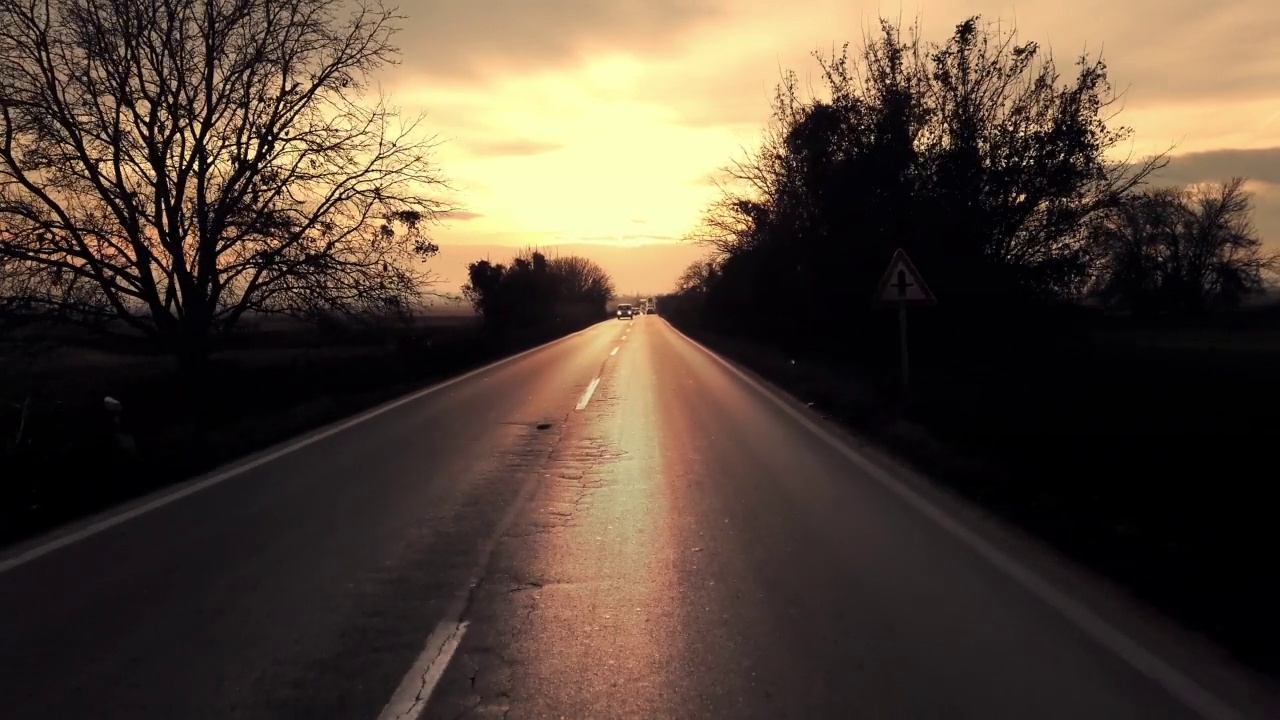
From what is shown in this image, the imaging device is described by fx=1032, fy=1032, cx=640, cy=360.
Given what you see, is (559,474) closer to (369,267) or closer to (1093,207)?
(369,267)

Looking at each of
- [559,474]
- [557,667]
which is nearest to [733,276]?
[559,474]

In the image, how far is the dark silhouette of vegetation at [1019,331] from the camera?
27.3ft

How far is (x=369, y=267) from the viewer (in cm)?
2273

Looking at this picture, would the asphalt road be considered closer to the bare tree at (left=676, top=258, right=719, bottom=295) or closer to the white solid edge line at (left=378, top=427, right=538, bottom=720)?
the white solid edge line at (left=378, top=427, right=538, bottom=720)

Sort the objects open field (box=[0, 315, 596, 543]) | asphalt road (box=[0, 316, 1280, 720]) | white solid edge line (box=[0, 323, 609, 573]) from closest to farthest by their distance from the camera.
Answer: asphalt road (box=[0, 316, 1280, 720]) → white solid edge line (box=[0, 323, 609, 573]) → open field (box=[0, 315, 596, 543])

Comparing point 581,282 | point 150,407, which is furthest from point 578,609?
point 581,282

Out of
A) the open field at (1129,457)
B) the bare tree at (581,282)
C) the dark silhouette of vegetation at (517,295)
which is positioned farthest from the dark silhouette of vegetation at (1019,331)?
the bare tree at (581,282)

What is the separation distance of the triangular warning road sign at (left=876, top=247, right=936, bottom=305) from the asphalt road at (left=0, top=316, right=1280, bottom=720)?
20.8 feet

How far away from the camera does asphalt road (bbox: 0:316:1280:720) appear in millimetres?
4742

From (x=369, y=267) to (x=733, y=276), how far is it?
26450mm

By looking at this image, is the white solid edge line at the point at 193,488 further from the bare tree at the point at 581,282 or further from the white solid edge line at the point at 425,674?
the bare tree at the point at 581,282

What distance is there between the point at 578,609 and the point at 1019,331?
24.1 m

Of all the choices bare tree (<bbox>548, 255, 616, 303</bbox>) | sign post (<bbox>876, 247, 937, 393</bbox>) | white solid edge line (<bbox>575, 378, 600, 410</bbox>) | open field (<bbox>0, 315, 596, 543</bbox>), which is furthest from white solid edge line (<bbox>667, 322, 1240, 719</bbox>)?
bare tree (<bbox>548, 255, 616, 303</bbox>)

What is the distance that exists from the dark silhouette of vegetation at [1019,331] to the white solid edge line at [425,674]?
13.4 ft
